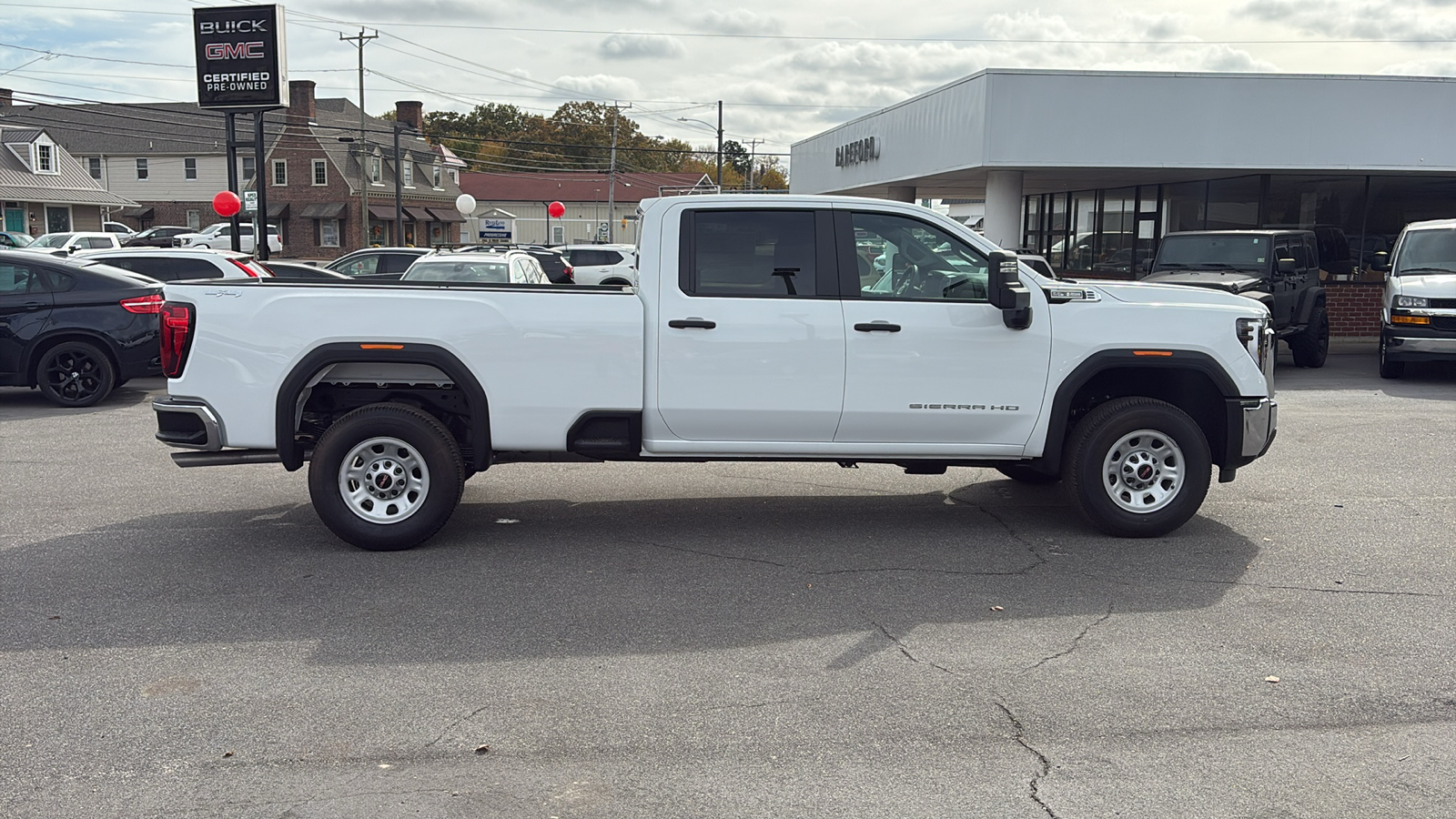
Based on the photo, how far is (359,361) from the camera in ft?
21.9

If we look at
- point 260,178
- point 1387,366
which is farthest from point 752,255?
point 260,178

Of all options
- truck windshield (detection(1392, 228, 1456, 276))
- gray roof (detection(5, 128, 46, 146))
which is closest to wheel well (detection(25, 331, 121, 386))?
truck windshield (detection(1392, 228, 1456, 276))

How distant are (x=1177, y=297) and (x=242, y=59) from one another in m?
23.5

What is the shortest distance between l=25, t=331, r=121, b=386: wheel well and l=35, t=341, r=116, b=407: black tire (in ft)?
0.10

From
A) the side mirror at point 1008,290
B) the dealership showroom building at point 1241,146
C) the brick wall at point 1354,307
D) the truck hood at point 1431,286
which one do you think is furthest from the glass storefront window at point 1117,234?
the side mirror at point 1008,290

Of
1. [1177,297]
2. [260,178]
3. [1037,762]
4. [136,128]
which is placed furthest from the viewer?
[136,128]

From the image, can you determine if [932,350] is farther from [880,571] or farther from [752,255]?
[880,571]

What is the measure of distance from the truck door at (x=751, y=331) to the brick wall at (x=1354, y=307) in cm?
1839

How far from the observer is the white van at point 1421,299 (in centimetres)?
1484

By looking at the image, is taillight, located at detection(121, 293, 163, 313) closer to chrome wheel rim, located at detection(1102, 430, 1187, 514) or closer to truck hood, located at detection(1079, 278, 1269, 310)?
truck hood, located at detection(1079, 278, 1269, 310)

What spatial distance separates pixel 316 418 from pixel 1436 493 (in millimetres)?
7837

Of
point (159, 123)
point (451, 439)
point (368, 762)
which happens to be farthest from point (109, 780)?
point (159, 123)

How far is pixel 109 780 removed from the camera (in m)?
3.97

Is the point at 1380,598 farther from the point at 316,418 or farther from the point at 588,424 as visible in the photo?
the point at 316,418
